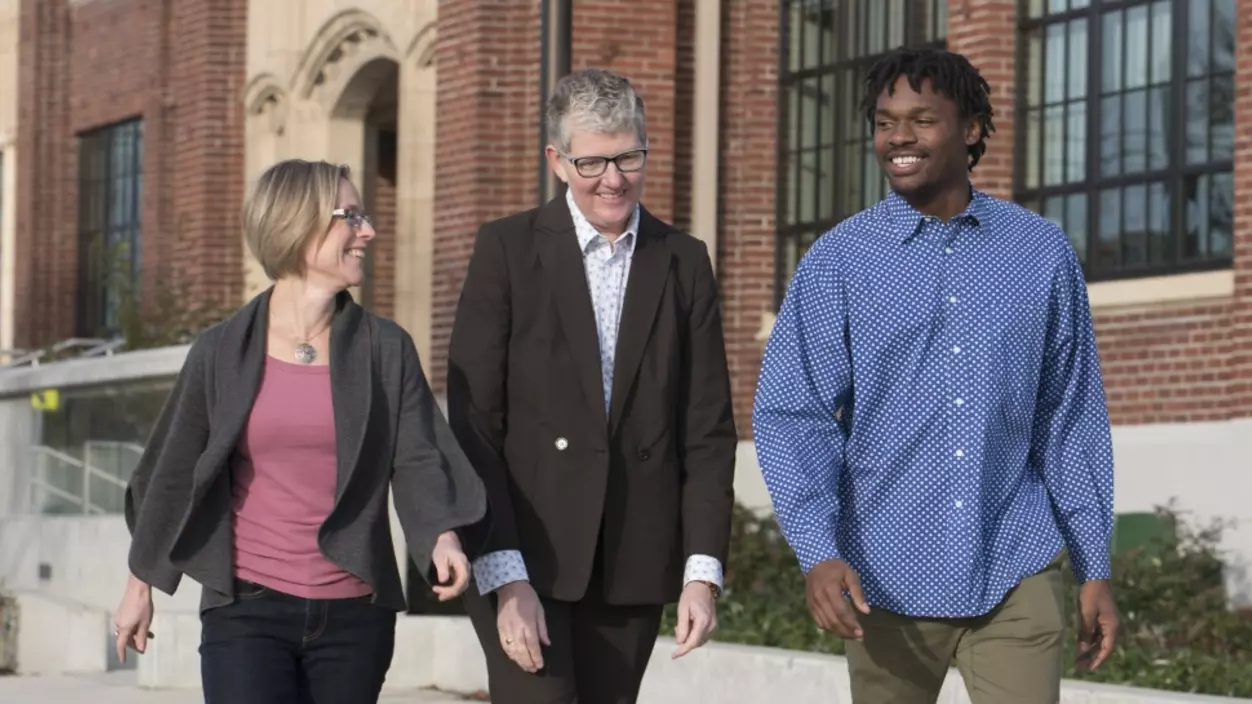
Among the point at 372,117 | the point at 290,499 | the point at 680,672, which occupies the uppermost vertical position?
the point at 372,117

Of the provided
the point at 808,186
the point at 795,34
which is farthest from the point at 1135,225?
the point at 795,34

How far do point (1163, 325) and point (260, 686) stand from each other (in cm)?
1024

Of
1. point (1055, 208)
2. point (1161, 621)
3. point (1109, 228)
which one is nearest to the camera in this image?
point (1161, 621)

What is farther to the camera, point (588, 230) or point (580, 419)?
point (588, 230)

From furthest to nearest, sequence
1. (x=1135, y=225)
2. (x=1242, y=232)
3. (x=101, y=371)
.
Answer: (x=101, y=371) < (x=1135, y=225) < (x=1242, y=232)

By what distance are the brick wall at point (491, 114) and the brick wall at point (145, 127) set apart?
6160 mm

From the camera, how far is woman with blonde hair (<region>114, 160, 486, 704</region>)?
5.52m

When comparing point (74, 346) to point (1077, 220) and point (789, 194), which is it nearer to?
point (789, 194)

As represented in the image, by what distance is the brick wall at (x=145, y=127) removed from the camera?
25156 mm

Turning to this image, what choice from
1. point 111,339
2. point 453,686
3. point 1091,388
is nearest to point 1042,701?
point 1091,388

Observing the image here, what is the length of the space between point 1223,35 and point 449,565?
33.8ft

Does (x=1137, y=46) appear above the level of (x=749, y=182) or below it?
above

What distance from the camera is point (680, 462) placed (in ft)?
19.0

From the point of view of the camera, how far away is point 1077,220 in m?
15.9
